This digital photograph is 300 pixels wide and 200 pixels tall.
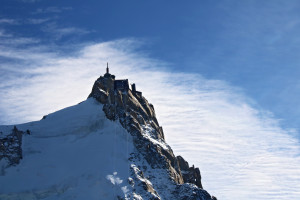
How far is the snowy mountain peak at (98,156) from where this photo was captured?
5295 inches

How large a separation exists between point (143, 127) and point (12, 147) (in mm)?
43346

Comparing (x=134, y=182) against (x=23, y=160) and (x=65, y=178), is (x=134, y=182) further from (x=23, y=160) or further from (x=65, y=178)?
(x=23, y=160)

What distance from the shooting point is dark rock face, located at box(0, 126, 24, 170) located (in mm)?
145000

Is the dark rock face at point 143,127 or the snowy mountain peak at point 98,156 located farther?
the dark rock face at point 143,127

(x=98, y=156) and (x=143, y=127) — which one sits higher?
(x=143, y=127)

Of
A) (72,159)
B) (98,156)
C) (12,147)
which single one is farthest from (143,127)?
(12,147)

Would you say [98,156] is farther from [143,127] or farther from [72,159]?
[143,127]

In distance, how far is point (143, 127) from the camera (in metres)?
162

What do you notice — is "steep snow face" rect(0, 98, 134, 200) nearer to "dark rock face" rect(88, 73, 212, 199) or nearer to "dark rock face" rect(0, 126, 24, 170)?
"dark rock face" rect(0, 126, 24, 170)

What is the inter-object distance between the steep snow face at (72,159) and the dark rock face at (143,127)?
313 cm

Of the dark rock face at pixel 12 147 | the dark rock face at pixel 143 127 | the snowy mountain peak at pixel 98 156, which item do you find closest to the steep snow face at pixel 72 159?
the snowy mountain peak at pixel 98 156

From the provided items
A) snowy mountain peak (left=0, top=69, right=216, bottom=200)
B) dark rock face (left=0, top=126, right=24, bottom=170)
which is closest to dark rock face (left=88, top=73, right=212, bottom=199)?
snowy mountain peak (left=0, top=69, right=216, bottom=200)

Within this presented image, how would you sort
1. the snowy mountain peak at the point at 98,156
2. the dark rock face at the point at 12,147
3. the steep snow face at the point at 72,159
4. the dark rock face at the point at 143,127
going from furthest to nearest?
the dark rock face at the point at 143,127
the dark rock face at the point at 12,147
the snowy mountain peak at the point at 98,156
the steep snow face at the point at 72,159

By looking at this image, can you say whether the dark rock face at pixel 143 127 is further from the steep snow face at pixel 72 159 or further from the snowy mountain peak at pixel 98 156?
the steep snow face at pixel 72 159
